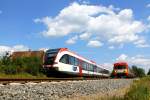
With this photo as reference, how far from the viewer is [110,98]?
1299 cm

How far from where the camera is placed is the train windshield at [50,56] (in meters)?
29.2

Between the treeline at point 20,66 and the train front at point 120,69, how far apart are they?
11.7m

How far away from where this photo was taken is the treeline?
137ft

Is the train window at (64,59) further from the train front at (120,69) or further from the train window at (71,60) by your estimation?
the train front at (120,69)

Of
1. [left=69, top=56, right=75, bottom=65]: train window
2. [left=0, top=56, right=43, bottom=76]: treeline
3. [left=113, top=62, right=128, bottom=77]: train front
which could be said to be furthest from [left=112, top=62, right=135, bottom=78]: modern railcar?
[left=69, top=56, right=75, bottom=65]: train window

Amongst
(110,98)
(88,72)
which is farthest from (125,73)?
(110,98)

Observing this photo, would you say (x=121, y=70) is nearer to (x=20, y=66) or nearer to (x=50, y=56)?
(x=20, y=66)

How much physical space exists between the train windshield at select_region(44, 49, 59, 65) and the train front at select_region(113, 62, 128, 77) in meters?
23.8

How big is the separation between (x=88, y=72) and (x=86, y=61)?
1.70 meters

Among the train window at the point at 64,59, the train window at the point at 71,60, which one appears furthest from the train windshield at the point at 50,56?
the train window at the point at 71,60

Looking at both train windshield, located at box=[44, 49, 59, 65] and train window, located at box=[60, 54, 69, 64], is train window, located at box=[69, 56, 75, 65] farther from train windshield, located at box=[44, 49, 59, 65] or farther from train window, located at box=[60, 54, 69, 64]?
train windshield, located at box=[44, 49, 59, 65]

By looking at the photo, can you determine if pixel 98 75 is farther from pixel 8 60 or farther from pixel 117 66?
pixel 8 60

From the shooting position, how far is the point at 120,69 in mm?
52594

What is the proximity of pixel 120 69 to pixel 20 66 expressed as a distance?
15.1m
